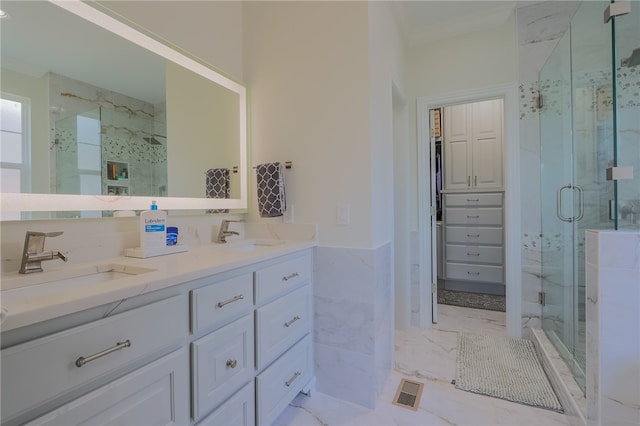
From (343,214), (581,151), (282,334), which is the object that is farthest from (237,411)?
(581,151)

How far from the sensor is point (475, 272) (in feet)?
11.7

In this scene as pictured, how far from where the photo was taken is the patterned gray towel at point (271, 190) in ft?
5.93

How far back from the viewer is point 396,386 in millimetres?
1875

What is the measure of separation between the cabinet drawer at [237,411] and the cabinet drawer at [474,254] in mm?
3173

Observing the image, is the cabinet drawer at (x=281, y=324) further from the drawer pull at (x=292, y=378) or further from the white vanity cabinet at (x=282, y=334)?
the drawer pull at (x=292, y=378)

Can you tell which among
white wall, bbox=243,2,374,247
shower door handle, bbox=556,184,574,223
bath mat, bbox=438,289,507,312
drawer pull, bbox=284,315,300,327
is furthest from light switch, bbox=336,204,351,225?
bath mat, bbox=438,289,507,312

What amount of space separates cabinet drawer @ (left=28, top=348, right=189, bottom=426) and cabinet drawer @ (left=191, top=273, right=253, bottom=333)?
12 cm

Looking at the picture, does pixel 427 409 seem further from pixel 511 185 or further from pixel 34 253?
pixel 34 253

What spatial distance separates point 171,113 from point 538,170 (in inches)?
111

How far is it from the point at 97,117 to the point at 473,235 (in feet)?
12.5

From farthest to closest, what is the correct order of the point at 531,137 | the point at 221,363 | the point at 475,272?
1. the point at 475,272
2. the point at 531,137
3. the point at 221,363

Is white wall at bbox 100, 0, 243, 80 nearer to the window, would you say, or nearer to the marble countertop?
the window

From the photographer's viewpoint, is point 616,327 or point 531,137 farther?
point 531,137

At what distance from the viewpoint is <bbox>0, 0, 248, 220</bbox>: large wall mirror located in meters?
1.06
